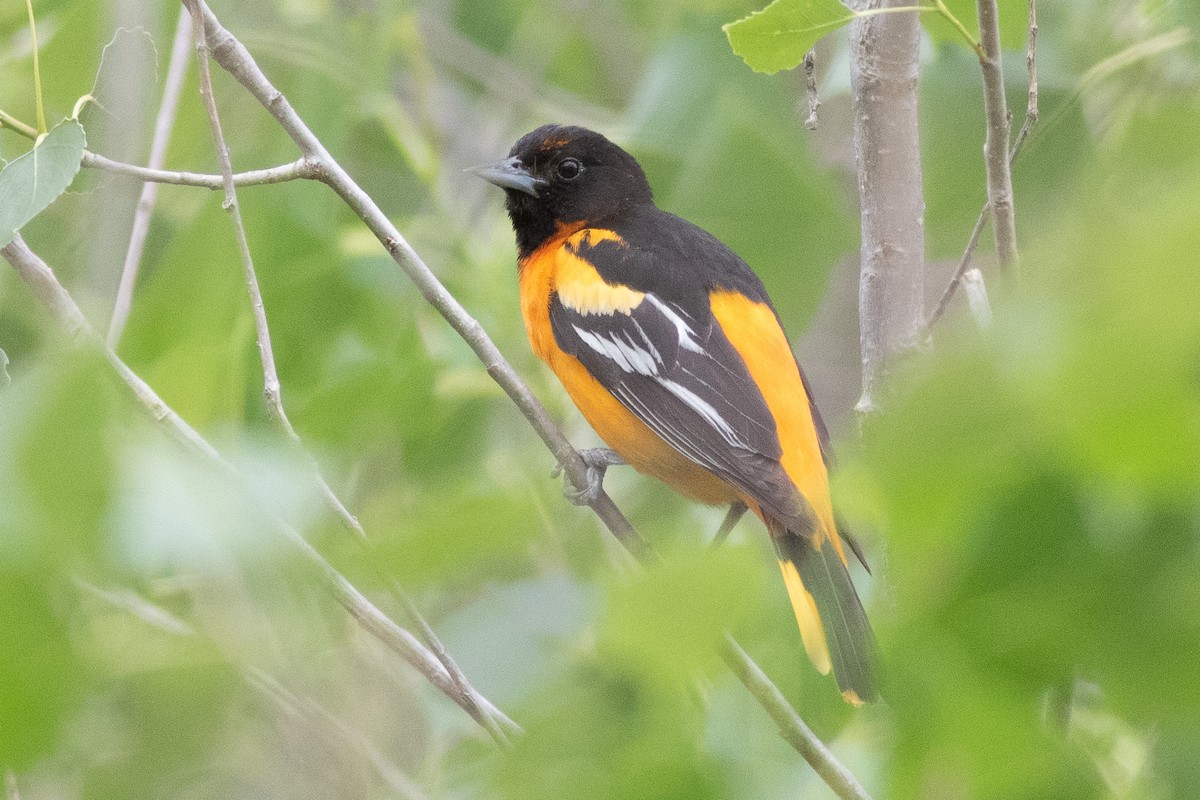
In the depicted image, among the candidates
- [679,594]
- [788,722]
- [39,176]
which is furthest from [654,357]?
[679,594]

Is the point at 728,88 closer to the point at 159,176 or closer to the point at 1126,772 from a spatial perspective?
the point at 159,176

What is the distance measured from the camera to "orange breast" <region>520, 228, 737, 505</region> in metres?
2.90

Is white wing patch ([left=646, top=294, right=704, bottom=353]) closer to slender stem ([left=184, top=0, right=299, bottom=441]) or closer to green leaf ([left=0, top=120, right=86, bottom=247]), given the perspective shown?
slender stem ([left=184, top=0, right=299, bottom=441])

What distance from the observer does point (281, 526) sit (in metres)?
0.54

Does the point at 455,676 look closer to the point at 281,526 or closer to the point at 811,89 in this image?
the point at 281,526

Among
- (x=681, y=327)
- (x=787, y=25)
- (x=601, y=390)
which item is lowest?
(x=601, y=390)

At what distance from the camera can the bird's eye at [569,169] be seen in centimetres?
355

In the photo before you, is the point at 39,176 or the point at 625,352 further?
the point at 625,352

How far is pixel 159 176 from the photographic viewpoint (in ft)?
6.24

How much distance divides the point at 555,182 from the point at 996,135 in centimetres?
177

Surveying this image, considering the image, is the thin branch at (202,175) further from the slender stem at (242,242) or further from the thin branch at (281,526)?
the thin branch at (281,526)

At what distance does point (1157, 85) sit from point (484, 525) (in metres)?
2.34

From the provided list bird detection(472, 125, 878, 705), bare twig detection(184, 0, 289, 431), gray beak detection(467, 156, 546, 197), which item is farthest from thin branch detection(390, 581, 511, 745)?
gray beak detection(467, 156, 546, 197)

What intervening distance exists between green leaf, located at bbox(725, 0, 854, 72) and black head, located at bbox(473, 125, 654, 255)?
1.98 meters
